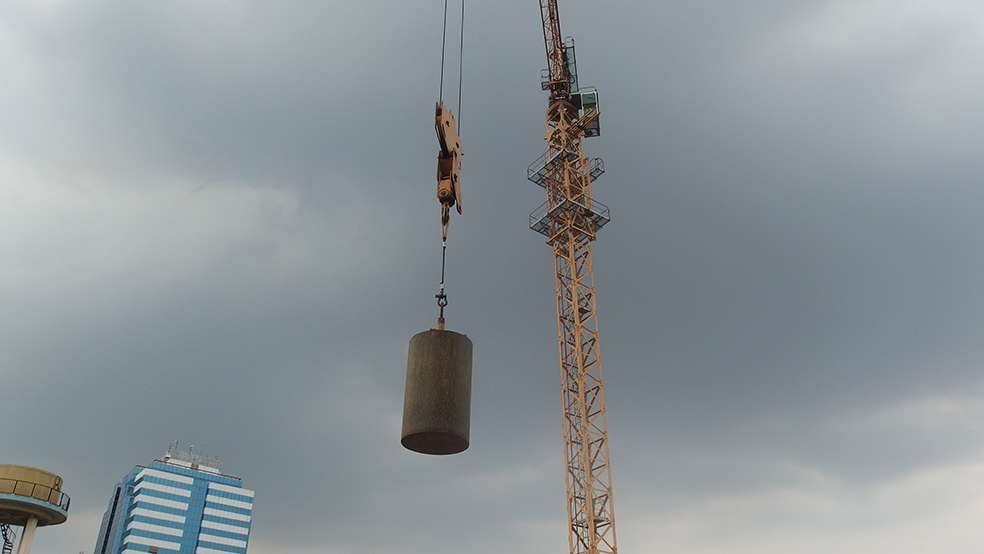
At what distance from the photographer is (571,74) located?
4653 cm

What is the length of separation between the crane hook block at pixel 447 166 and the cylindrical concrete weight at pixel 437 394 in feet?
8.34

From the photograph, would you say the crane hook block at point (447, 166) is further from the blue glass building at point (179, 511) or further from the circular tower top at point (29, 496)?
the blue glass building at point (179, 511)

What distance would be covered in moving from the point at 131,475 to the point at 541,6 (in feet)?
300

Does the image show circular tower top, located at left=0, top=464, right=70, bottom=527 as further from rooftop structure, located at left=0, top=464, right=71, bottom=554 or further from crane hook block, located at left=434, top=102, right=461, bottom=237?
crane hook block, located at left=434, top=102, right=461, bottom=237

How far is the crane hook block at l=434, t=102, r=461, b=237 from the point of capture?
9359mm

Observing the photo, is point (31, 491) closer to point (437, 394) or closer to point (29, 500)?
point (29, 500)

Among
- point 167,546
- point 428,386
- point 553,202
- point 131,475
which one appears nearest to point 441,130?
point 428,386

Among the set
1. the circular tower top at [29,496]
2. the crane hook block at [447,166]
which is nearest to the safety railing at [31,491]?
Answer: the circular tower top at [29,496]

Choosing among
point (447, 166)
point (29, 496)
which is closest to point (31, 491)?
point (29, 496)

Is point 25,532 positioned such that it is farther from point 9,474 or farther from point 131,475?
point 131,475

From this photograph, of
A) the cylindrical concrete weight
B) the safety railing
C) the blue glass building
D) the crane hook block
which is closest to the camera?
the cylindrical concrete weight

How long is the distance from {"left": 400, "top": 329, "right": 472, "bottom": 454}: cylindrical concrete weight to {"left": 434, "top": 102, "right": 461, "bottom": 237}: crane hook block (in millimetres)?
2542

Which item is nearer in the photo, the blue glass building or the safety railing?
the safety railing

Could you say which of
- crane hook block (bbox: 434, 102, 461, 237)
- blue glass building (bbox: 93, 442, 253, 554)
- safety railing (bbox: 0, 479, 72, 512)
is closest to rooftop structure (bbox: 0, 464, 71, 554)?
safety railing (bbox: 0, 479, 72, 512)
